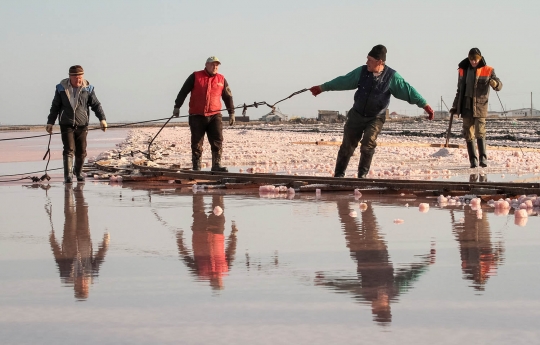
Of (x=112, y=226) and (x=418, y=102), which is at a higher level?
(x=418, y=102)

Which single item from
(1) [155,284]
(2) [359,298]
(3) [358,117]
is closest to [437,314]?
(2) [359,298]

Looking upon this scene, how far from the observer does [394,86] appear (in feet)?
43.6

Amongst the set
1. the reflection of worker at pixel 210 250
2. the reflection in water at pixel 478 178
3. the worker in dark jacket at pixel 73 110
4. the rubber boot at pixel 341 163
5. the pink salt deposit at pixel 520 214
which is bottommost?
the reflection of worker at pixel 210 250

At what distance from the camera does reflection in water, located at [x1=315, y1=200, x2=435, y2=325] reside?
5.21 m

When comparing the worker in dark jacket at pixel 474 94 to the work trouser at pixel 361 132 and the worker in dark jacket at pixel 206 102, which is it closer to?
the work trouser at pixel 361 132

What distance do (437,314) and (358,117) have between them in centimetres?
889

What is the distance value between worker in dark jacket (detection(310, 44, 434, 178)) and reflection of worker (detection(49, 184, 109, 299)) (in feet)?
14.3

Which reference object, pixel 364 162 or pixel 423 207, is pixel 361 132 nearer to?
pixel 364 162

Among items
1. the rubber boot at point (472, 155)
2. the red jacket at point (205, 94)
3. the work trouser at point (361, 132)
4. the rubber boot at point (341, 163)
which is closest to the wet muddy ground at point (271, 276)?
the work trouser at point (361, 132)

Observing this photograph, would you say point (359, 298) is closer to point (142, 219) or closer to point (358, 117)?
point (142, 219)

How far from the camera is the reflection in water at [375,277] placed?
17.1 feet

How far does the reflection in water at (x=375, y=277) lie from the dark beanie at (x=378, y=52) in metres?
5.31

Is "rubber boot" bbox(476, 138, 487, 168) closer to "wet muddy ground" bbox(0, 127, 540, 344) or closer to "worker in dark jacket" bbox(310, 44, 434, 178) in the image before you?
"worker in dark jacket" bbox(310, 44, 434, 178)

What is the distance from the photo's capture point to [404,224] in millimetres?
8695
